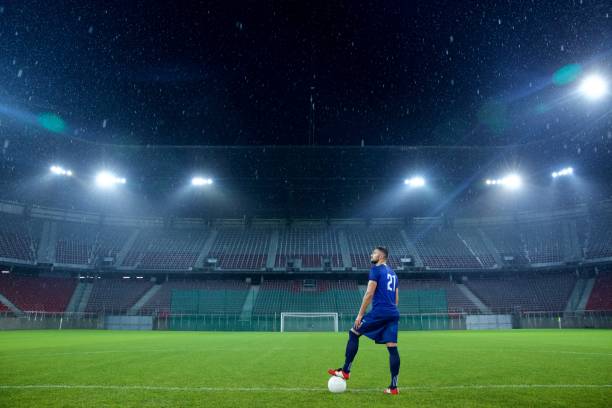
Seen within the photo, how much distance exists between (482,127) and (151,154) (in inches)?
1040

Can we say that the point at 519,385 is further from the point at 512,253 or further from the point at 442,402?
the point at 512,253

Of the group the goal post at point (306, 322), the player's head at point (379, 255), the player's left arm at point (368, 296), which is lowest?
the goal post at point (306, 322)

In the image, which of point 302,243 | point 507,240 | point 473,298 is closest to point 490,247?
point 507,240

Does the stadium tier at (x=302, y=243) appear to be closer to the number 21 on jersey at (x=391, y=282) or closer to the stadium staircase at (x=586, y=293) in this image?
the stadium staircase at (x=586, y=293)

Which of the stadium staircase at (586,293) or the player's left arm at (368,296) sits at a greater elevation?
the player's left arm at (368,296)

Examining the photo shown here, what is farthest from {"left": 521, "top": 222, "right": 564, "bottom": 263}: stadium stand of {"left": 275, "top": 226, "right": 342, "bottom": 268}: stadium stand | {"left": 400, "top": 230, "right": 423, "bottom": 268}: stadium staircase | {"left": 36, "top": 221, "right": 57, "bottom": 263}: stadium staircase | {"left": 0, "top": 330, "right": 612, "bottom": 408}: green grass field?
{"left": 36, "top": 221, "right": 57, "bottom": 263}: stadium staircase

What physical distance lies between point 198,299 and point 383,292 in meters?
36.2

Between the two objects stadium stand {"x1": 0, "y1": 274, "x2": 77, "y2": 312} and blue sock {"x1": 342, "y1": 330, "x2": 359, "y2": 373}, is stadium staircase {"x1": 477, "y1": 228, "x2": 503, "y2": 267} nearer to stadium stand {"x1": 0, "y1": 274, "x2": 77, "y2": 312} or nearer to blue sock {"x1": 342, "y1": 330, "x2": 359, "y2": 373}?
blue sock {"x1": 342, "y1": 330, "x2": 359, "y2": 373}

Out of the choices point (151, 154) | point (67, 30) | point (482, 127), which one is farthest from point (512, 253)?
point (67, 30)

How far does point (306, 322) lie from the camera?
3553 centimetres

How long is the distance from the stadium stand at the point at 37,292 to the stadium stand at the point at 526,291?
41441 millimetres

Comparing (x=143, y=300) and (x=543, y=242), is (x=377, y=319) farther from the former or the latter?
(x=543, y=242)

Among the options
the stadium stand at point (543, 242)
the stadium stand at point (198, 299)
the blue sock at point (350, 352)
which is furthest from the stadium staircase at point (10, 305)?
the stadium stand at point (543, 242)

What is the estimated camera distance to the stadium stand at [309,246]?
45.6 m
